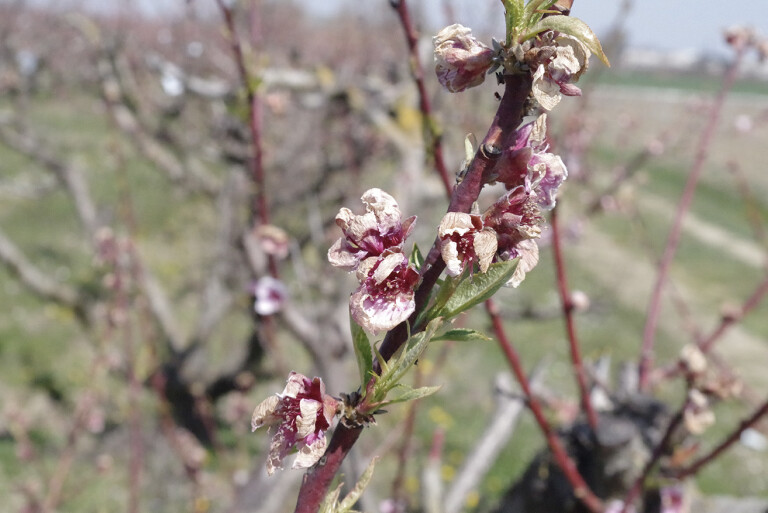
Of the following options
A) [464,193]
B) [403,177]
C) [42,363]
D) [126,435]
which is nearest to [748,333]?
[403,177]

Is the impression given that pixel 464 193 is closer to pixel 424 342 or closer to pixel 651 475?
pixel 424 342

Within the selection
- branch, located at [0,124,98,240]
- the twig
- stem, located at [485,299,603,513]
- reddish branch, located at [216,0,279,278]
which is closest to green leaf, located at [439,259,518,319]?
stem, located at [485,299,603,513]

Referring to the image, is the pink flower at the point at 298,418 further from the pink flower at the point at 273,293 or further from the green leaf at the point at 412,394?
the pink flower at the point at 273,293

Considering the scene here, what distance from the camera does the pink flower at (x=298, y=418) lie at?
19.6 inches

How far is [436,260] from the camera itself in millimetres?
504

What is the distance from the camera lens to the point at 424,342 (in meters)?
0.48

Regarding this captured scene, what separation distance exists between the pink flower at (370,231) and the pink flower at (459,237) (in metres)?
0.05

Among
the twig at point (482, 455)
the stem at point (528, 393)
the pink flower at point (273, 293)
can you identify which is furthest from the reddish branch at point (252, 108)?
the twig at point (482, 455)

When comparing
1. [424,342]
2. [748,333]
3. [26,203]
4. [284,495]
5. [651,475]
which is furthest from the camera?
[26,203]

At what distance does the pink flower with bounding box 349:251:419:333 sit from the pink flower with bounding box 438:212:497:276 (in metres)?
0.04

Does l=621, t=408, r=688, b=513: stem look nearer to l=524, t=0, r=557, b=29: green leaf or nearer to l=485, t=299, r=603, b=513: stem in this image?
l=485, t=299, r=603, b=513: stem

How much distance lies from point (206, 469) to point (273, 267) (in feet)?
10.2

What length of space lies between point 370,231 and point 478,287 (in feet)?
0.31

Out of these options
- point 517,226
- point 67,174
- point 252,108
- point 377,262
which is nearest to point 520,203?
point 517,226
